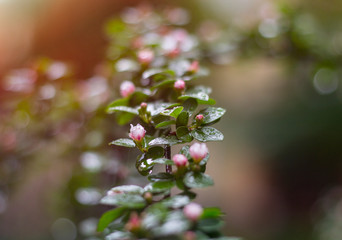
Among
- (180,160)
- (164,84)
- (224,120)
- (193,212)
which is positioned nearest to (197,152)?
(180,160)

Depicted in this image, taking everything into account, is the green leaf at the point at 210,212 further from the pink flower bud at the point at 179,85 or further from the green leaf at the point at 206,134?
the pink flower bud at the point at 179,85

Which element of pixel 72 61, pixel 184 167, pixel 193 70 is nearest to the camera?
pixel 184 167

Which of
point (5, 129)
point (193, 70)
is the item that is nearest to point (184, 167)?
point (193, 70)

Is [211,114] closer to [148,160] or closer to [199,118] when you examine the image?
[199,118]

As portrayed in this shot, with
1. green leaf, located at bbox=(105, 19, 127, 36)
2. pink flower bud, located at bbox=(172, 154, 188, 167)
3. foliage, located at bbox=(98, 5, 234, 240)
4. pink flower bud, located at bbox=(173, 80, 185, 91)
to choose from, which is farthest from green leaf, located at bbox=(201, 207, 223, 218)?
green leaf, located at bbox=(105, 19, 127, 36)

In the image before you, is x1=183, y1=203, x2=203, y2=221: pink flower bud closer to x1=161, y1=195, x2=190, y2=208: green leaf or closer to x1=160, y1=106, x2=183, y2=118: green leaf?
x1=161, y1=195, x2=190, y2=208: green leaf

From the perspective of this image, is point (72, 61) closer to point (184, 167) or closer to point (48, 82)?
point (48, 82)

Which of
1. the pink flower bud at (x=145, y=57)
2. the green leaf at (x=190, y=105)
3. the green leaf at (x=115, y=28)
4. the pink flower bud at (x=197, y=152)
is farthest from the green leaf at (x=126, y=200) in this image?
the green leaf at (x=115, y=28)
